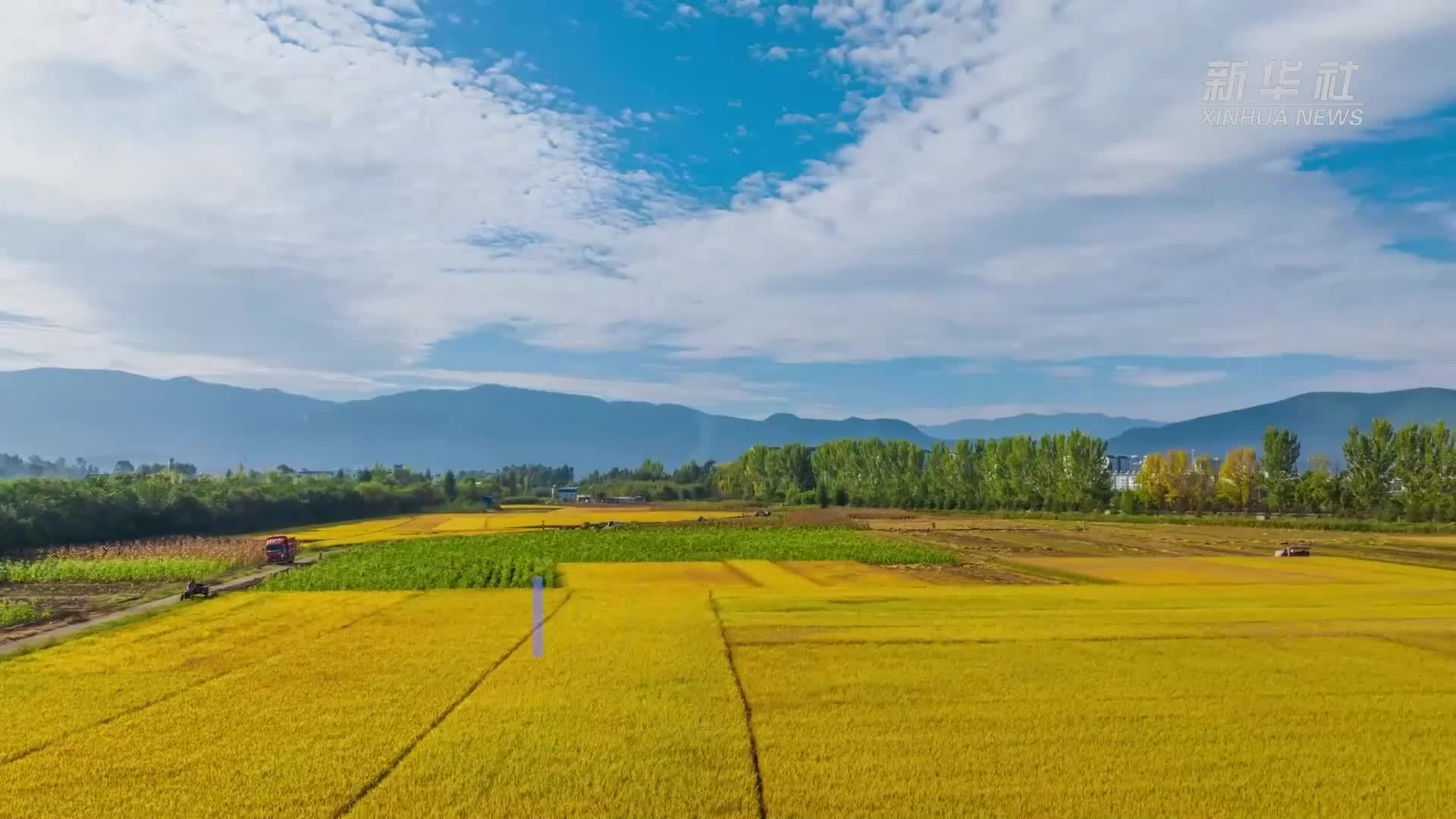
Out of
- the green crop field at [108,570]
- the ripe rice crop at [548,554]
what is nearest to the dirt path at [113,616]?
the ripe rice crop at [548,554]

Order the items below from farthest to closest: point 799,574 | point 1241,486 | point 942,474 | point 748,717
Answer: point 942,474 < point 1241,486 < point 799,574 < point 748,717

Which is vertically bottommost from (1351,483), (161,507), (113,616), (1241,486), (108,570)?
(108,570)

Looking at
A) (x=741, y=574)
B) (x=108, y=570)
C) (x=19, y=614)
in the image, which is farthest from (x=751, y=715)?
(x=108, y=570)

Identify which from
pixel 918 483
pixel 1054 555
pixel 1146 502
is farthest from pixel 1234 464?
pixel 1054 555

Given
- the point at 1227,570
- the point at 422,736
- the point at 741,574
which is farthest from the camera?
the point at 1227,570

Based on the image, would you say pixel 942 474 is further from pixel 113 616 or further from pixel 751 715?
pixel 751 715

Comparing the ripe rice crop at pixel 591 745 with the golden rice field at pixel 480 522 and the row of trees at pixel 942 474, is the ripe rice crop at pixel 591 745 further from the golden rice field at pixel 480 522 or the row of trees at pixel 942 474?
the row of trees at pixel 942 474
